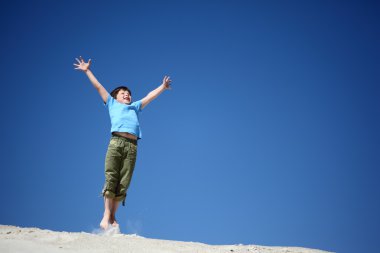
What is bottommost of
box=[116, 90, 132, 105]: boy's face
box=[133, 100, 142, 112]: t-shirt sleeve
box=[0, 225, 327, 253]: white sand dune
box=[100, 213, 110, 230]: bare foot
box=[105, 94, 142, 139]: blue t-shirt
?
box=[0, 225, 327, 253]: white sand dune

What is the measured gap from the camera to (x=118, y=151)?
5.89 meters

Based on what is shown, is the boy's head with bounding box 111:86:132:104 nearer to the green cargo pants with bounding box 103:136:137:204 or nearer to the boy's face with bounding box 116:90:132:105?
the boy's face with bounding box 116:90:132:105

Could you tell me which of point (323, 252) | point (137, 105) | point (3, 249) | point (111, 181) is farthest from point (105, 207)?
point (323, 252)

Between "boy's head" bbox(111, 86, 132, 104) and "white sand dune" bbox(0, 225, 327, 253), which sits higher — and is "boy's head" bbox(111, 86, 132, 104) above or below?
above

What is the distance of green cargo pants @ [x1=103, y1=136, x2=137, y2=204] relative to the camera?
5.83m

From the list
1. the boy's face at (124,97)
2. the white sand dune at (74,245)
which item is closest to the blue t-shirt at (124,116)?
the boy's face at (124,97)

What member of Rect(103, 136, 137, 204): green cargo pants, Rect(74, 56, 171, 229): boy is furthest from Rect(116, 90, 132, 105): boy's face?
Rect(103, 136, 137, 204): green cargo pants

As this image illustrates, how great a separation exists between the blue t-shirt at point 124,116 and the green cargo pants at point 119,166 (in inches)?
6.6

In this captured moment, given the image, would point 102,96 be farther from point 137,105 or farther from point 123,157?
point 123,157

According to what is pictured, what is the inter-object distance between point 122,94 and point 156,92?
587mm

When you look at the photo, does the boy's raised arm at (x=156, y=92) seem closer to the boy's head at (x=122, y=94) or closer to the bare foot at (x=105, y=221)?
the boy's head at (x=122, y=94)

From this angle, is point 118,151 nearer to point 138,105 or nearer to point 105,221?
point 138,105

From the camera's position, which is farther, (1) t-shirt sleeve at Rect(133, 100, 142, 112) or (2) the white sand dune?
(1) t-shirt sleeve at Rect(133, 100, 142, 112)

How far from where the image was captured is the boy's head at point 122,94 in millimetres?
6523
